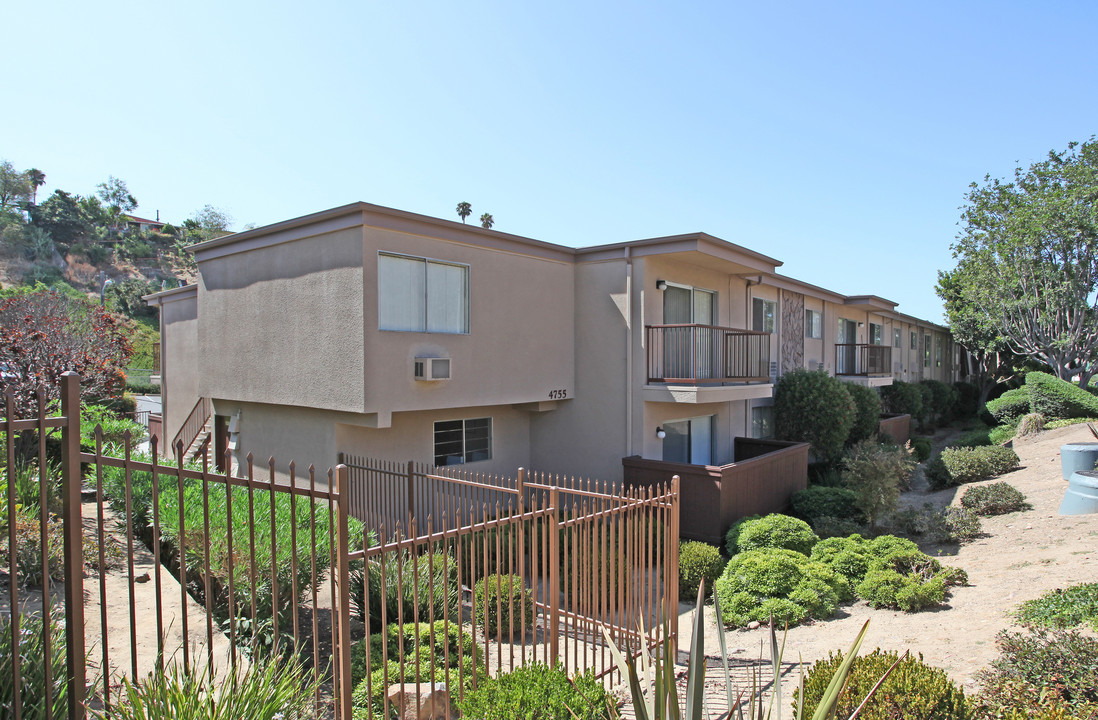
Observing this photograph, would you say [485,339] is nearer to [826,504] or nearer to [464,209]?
[826,504]

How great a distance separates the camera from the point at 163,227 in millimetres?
71375

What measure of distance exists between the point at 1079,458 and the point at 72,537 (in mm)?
18351

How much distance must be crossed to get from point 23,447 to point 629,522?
9985 mm

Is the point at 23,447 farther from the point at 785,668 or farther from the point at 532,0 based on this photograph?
the point at 785,668

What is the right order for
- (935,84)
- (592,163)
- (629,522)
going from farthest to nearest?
(592,163) < (935,84) < (629,522)

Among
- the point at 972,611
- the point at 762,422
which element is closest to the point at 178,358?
the point at 762,422

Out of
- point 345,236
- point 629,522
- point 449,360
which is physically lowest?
point 629,522

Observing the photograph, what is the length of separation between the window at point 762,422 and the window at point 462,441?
8211 mm

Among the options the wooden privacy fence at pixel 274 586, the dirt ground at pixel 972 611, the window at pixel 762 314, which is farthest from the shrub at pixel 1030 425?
the wooden privacy fence at pixel 274 586

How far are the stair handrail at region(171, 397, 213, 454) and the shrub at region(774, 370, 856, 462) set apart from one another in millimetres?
14269

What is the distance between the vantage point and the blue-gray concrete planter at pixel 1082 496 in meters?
11.9

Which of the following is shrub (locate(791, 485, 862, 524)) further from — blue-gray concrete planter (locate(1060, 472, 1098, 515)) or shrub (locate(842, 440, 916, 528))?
blue-gray concrete planter (locate(1060, 472, 1098, 515))

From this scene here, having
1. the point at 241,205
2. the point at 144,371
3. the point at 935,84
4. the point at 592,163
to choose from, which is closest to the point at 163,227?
the point at 241,205

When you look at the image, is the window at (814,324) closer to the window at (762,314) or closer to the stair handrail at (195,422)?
the window at (762,314)
